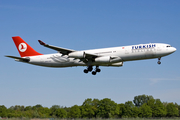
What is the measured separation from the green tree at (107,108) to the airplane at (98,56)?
198 ft

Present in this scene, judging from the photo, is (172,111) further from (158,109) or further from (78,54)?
(78,54)

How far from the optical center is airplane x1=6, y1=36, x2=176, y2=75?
43031 millimetres

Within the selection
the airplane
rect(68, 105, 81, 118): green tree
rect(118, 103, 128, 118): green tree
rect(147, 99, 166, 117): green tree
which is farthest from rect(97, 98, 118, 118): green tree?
the airplane

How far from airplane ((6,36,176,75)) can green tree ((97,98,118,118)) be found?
2375 inches

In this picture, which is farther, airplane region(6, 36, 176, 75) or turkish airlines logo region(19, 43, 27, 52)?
turkish airlines logo region(19, 43, 27, 52)

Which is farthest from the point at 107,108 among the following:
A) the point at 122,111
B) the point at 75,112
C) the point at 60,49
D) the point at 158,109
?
the point at 60,49

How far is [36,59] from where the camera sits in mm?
50281

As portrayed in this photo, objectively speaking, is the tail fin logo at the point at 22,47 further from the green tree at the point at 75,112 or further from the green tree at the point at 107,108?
the green tree at the point at 107,108

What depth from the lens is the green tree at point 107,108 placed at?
107m

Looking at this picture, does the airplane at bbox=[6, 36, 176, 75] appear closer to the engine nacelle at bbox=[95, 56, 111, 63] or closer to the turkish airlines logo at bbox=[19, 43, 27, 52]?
the engine nacelle at bbox=[95, 56, 111, 63]

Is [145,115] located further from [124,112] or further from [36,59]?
[36,59]

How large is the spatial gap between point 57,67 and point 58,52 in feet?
13.9

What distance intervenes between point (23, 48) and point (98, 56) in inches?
683

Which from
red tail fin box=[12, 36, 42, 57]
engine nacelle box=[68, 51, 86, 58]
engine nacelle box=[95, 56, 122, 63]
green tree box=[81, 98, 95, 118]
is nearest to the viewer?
engine nacelle box=[95, 56, 122, 63]
